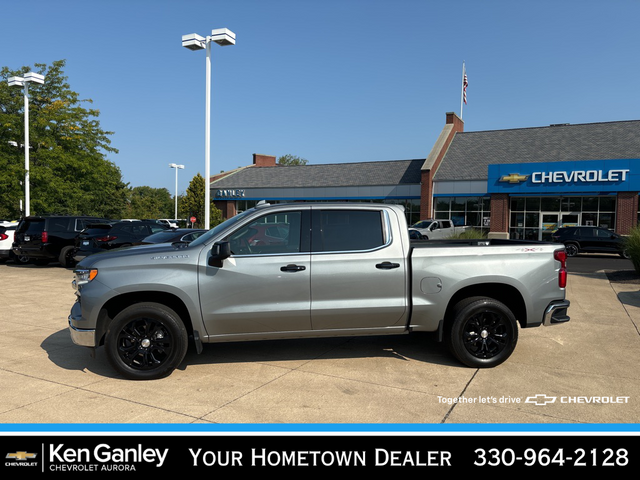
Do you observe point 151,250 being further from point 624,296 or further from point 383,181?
point 383,181

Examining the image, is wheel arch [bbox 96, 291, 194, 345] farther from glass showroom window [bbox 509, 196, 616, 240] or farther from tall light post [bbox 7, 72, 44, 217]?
glass showroom window [bbox 509, 196, 616, 240]

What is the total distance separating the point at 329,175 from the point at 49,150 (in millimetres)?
23131

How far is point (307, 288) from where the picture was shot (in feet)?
Result: 16.9

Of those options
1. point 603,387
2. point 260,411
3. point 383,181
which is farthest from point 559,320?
point 383,181

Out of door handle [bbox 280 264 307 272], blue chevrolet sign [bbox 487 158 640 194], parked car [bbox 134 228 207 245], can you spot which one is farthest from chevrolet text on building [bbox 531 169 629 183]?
door handle [bbox 280 264 307 272]

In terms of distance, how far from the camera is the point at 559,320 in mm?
5512

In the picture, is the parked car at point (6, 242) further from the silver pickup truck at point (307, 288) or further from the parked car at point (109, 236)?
the silver pickup truck at point (307, 288)

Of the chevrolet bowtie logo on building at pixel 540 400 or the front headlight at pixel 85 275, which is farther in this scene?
the front headlight at pixel 85 275

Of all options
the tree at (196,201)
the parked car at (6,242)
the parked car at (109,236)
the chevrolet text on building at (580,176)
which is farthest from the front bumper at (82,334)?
the tree at (196,201)

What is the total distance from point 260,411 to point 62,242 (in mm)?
13498

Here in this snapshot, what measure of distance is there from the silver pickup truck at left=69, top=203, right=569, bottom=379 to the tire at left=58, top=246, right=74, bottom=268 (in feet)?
36.5

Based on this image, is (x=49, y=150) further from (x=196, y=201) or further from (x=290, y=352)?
(x=290, y=352)

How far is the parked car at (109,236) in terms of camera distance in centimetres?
1430

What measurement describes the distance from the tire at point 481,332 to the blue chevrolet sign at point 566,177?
28933 millimetres
